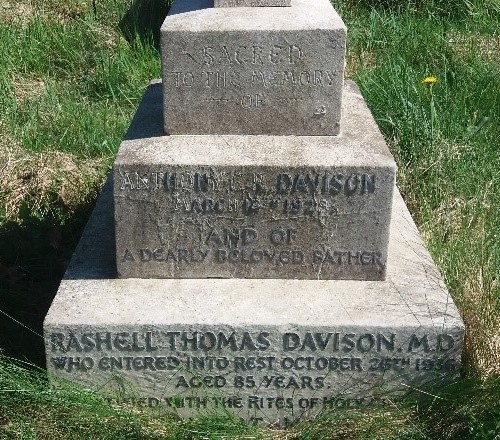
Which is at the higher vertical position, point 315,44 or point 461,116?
point 315,44

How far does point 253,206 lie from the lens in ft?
8.71

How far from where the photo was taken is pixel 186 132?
2766 mm

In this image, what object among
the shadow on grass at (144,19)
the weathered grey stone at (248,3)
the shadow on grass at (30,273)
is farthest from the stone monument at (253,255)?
the shadow on grass at (144,19)

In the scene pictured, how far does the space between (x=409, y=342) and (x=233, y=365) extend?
56 centimetres

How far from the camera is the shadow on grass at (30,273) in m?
3.06

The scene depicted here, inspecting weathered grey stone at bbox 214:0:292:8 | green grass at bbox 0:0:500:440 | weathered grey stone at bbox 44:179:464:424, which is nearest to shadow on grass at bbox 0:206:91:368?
green grass at bbox 0:0:500:440

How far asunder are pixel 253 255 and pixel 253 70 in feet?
1.98

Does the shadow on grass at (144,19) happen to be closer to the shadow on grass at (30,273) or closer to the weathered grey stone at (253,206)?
the shadow on grass at (30,273)

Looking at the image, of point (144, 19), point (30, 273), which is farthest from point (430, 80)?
point (30, 273)

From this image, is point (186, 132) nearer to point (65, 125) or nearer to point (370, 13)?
point (65, 125)

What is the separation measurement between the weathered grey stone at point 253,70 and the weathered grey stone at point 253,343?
1.78ft

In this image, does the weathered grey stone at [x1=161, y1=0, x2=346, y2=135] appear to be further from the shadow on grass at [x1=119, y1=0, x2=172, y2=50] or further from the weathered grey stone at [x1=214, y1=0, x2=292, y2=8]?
the shadow on grass at [x1=119, y1=0, x2=172, y2=50]

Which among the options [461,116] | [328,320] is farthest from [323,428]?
[461,116]

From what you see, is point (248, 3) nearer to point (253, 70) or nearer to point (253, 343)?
point (253, 70)
